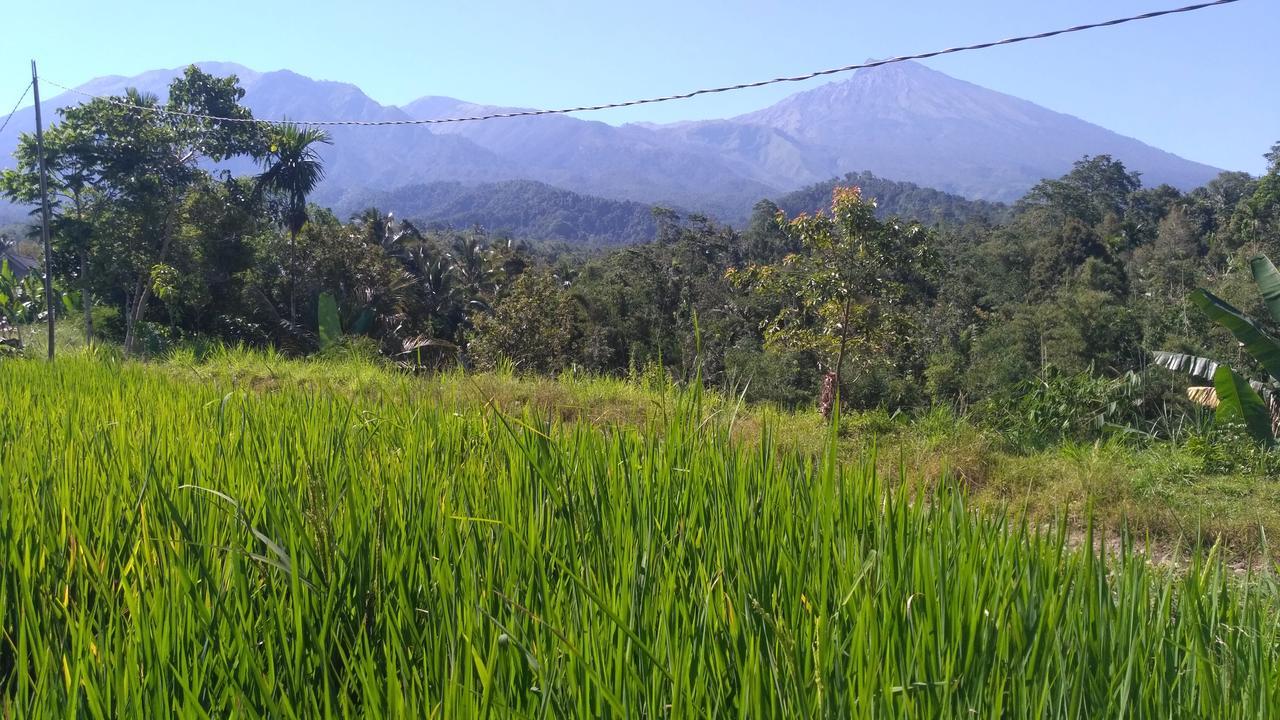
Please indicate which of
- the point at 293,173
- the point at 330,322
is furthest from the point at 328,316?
the point at 293,173

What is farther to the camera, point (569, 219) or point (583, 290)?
point (569, 219)

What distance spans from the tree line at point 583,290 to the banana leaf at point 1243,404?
2443 millimetres

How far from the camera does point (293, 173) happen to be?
20969 millimetres

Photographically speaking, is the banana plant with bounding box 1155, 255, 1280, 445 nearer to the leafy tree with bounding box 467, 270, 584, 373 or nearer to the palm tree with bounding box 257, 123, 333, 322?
the leafy tree with bounding box 467, 270, 584, 373

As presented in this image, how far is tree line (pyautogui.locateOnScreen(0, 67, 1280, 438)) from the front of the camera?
9.03 meters

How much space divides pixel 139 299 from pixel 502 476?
17.0 meters

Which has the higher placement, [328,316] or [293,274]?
[293,274]

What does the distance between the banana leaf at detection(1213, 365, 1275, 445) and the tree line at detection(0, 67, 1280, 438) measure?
2.44 m

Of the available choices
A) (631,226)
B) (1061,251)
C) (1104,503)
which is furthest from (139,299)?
(631,226)

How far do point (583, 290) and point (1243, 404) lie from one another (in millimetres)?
17836

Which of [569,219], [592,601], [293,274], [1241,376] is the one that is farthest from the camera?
[569,219]

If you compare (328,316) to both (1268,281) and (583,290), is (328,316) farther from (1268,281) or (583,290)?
(1268,281)

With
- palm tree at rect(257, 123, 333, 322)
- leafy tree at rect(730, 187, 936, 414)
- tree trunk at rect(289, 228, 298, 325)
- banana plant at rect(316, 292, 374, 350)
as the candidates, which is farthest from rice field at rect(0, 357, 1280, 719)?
palm tree at rect(257, 123, 333, 322)

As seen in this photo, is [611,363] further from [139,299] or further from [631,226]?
[631,226]
